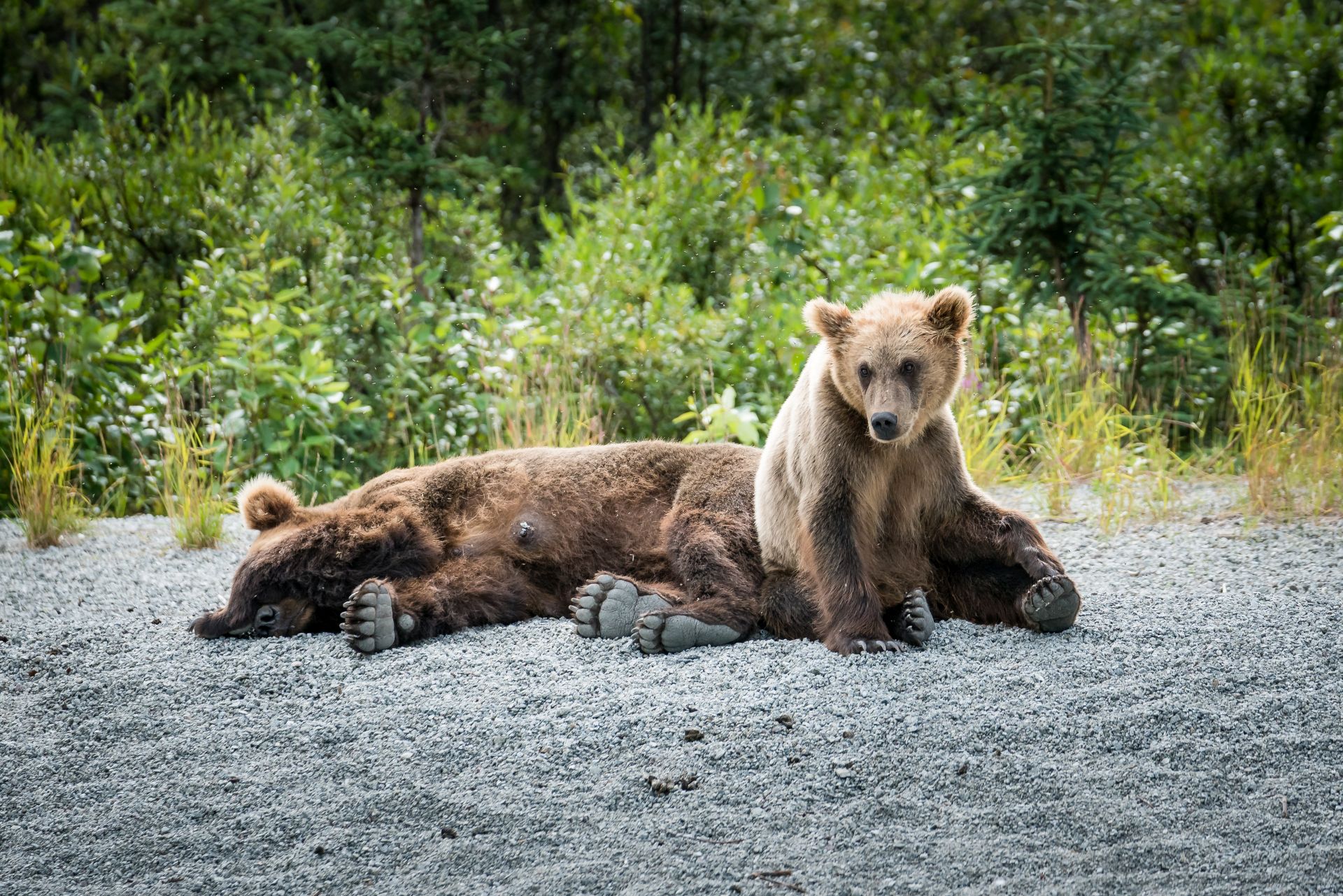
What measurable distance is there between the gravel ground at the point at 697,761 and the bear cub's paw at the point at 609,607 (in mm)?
86

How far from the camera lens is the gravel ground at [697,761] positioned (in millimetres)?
2398

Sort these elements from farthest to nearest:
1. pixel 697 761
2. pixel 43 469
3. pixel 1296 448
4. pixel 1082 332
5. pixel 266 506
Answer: pixel 1082 332
pixel 43 469
pixel 1296 448
pixel 266 506
pixel 697 761

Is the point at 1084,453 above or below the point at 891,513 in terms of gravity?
below

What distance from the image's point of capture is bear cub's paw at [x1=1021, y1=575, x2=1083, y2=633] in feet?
11.4

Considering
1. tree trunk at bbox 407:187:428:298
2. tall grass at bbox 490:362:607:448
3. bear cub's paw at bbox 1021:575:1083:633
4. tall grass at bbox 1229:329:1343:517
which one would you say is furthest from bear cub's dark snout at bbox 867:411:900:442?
tree trunk at bbox 407:187:428:298

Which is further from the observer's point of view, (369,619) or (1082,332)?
(1082,332)

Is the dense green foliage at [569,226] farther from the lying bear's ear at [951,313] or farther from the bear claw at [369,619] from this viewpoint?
the bear claw at [369,619]

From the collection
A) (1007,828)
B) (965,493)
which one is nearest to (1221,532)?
(965,493)

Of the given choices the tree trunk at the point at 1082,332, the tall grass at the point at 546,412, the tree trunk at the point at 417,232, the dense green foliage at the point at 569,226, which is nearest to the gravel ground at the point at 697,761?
the tall grass at the point at 546,412

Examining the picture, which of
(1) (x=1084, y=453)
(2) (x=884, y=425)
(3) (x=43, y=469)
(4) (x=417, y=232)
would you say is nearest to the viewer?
(2) (x=884, y=425)

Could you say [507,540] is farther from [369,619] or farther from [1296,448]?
[1296,448]

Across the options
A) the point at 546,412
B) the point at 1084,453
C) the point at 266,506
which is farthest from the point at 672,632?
the point at 1084,453

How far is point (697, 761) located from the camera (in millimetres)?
2826

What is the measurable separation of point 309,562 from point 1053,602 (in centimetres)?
258
